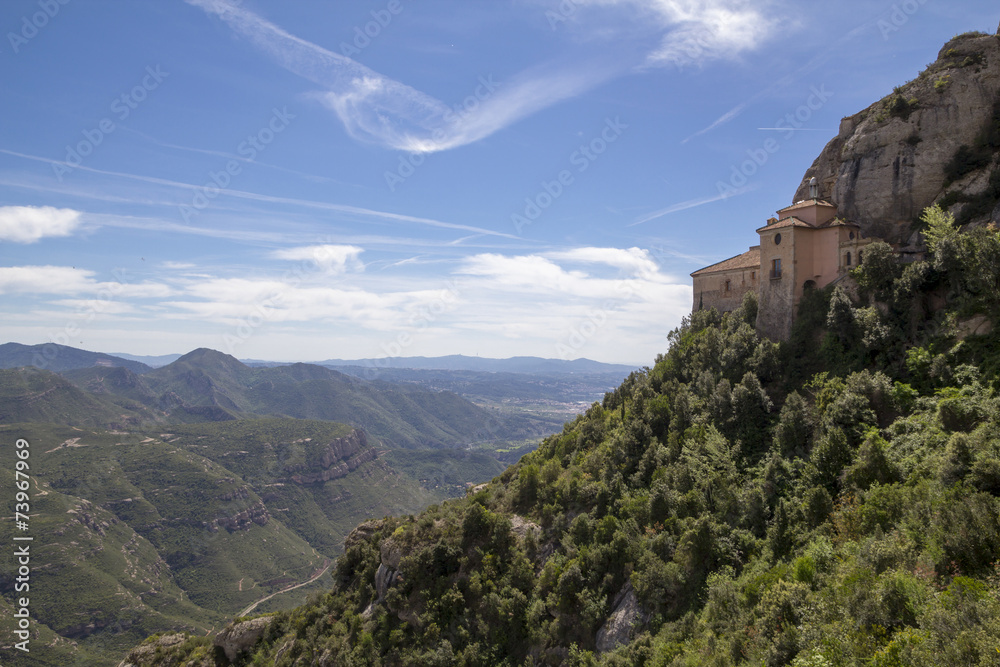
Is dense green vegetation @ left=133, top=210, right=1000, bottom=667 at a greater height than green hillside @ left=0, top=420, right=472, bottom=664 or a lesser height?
greater

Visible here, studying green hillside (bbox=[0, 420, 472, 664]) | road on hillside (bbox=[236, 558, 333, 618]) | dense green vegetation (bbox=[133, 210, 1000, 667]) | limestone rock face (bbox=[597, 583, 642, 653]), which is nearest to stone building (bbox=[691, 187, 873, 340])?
dense green vegetation (bbox=[133, 210, 1000, 667])

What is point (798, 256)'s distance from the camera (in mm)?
32781

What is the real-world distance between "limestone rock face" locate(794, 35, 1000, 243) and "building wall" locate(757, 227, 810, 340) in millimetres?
4769

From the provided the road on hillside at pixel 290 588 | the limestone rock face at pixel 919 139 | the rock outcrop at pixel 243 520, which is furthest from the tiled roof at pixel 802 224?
the rock outcrop at pixel 243 520

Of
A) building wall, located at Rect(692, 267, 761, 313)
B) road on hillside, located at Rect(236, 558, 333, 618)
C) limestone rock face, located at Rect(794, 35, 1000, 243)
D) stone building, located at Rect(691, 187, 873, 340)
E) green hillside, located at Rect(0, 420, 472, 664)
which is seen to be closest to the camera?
limestone rock face, located at Rect(794, 35, 1000, 243)

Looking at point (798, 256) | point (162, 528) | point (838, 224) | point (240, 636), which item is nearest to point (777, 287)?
point (798, 256)

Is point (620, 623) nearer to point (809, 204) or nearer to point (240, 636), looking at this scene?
point (809, 204)

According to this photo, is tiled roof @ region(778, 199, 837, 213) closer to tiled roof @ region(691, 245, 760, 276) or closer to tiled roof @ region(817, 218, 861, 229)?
tiled roof @ region(817, 218, 861, 229)

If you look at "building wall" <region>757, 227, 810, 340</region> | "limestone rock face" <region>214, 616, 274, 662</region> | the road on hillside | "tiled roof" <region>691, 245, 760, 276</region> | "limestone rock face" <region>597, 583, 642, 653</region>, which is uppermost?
"tiled roof" <region>691, 245, 760, 276</region>

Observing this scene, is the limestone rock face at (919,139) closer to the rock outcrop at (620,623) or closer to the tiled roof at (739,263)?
the tiled roof at (739,263)

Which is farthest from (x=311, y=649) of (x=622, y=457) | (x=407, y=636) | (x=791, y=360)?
(x=791, y=360)

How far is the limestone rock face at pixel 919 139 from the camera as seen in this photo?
30.1 metres

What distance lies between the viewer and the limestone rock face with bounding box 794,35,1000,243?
30.1m

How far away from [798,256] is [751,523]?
757 inches
